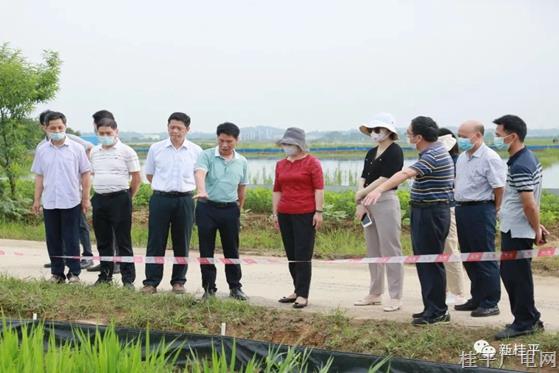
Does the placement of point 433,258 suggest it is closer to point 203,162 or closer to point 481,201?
point 481,201

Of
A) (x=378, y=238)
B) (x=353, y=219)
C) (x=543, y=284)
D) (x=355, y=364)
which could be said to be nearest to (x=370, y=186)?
(x=378, y=238)

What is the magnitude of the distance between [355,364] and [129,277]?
11.6 feet

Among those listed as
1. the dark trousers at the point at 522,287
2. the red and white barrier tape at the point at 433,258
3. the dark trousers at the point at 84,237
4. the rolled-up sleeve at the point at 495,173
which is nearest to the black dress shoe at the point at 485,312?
the red and white barrier tape at the point at 433,258

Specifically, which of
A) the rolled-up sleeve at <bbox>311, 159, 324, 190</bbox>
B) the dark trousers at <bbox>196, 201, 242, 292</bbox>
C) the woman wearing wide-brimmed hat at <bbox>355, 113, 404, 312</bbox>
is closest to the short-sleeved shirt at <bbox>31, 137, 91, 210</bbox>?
the dark trousers at <bbox>196, 201, 242, 292</bbox>

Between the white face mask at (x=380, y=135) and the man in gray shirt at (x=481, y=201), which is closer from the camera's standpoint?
the man in gray shirt at (x=481, y=201)

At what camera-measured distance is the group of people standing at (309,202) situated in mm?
6152

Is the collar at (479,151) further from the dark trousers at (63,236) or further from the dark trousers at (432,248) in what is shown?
the dark trousers at (63,236)

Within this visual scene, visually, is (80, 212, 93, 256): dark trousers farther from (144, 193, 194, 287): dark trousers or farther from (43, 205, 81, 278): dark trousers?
(144, 193, 194, 287): dark trousers

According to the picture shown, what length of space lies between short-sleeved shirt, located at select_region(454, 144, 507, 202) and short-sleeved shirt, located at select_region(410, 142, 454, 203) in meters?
0.44

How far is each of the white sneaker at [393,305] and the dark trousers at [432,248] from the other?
1.94ft

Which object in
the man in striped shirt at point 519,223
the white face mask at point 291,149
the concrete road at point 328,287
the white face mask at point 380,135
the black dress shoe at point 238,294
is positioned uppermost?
the white face mask at point 380,135

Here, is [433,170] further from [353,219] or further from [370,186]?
[353,219]

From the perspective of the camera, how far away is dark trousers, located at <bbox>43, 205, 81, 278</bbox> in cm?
846

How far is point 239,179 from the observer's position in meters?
7.86
